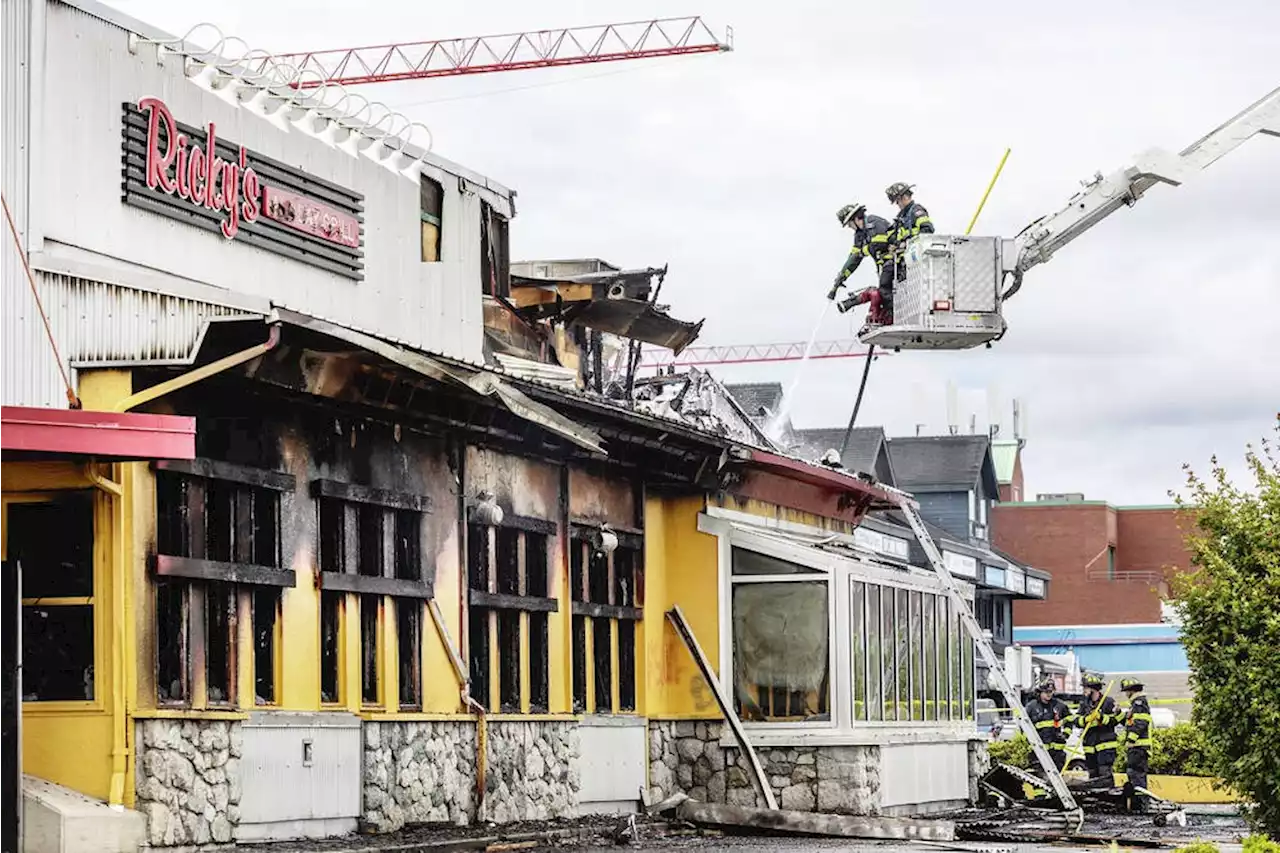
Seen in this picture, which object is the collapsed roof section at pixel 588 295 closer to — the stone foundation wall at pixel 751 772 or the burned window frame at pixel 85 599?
the stone foundation wall at pixel 751 772

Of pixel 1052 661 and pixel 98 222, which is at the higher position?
pixel 98 222

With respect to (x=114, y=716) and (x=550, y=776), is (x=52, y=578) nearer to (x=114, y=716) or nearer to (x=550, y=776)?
(x=114, y=716)

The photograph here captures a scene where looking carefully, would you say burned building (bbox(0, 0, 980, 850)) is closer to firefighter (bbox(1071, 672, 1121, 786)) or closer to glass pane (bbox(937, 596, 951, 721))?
glass pane (bbox(937, 596, 951, 721))

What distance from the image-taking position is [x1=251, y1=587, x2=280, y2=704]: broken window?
1712 cm

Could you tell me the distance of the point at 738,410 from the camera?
3116cm

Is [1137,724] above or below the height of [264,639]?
below

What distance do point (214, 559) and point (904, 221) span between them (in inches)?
419

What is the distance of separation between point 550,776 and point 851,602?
487 centimetres

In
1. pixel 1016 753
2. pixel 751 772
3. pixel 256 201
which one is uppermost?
pixel 256 201

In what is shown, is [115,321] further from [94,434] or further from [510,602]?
[510,602]

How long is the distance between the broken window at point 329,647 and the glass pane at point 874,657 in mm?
8881

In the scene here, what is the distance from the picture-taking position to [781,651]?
2528 cm

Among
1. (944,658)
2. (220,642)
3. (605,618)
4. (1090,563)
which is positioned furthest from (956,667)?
(1090,563)

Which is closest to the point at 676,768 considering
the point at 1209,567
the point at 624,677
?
the point at 624,677
